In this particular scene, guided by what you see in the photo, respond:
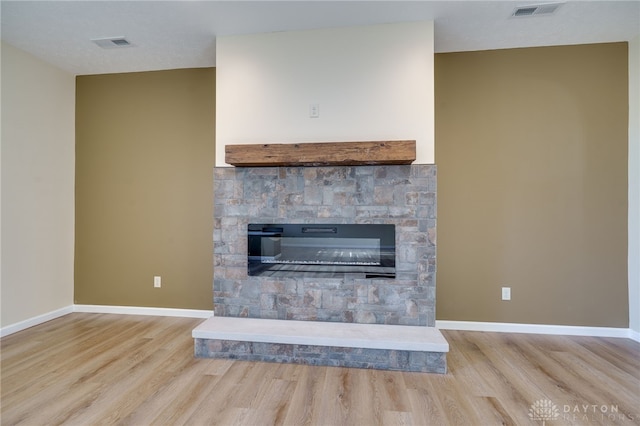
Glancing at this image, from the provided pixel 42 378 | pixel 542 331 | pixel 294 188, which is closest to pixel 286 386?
pixel 294 188

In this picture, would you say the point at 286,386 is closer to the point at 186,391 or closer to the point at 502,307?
the point at 186,391

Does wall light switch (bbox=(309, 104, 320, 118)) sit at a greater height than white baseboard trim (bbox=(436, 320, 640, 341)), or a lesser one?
greater

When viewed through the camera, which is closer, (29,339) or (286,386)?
(286,386)

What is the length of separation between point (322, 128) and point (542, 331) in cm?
275

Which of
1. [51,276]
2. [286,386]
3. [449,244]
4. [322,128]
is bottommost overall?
[286,386]

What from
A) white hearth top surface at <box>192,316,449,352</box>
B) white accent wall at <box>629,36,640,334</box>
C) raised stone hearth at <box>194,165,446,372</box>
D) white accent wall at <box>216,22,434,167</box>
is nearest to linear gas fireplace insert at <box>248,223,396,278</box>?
raised stone hearth at <box>194,165,446,372</box>

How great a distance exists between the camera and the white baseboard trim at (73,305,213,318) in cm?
322

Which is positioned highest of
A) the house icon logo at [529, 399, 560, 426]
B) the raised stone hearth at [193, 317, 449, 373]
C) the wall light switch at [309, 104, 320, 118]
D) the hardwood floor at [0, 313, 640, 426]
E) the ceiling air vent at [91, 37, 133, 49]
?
the ceiling air vent at [91, 37, 133, 49]

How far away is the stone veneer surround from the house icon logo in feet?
2.57

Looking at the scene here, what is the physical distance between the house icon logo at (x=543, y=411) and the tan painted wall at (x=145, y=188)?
111 inches

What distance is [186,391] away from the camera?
1891 millimetres

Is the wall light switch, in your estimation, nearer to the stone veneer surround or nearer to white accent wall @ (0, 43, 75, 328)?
the stone veneer surround

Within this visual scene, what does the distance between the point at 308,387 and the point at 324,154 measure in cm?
162

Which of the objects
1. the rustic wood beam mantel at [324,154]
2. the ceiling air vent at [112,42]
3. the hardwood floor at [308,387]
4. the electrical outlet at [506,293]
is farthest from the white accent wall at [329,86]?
the hardwood floor at [308,387]
